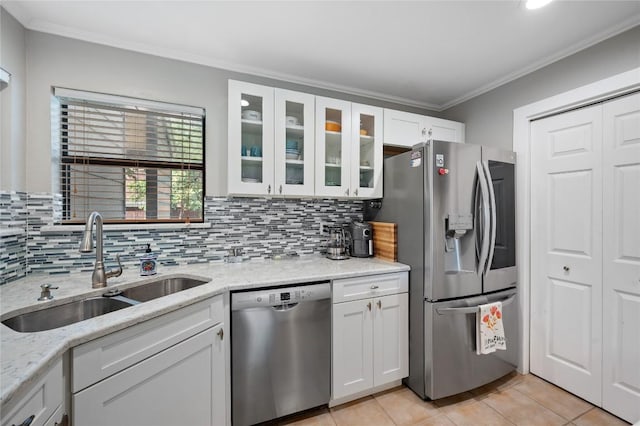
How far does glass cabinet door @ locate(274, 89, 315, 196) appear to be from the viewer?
1983 mm

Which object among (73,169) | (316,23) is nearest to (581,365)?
(316,23)

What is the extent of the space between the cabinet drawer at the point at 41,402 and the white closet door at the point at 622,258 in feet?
9.29

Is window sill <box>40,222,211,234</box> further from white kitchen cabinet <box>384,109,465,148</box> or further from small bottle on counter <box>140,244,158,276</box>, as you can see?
white kitchen cabinet <box>384,109,465,148</box>

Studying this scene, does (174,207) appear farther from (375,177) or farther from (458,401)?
(458,401)

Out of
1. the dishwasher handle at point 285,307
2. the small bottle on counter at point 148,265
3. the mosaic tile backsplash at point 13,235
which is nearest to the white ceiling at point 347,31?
the mosaic tile backsplash at point 13,235

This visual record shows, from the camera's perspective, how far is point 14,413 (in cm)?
66

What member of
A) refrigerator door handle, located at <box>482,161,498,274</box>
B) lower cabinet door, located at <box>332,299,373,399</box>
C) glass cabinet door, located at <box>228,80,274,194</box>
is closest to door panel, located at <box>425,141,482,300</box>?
refrigerator door handle, located at <box>482,161,498,274</box>

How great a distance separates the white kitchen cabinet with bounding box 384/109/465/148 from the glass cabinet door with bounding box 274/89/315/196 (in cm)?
70

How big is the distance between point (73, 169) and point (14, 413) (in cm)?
159

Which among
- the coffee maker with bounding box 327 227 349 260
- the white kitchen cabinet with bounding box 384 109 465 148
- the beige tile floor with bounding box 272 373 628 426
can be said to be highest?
the white kitchen cabinet with bounding box 384 109 465 148

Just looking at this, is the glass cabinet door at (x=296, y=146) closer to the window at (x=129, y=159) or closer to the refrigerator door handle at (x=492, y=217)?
the window at (x=129, y=159)

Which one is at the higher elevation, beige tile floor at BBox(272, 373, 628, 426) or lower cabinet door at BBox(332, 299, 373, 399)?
lower cabinet door at BBox(332, 299, 373, 399)

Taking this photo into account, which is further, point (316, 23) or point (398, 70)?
point (398, 70)

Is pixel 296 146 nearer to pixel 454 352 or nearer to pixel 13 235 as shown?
pixel 13 235
